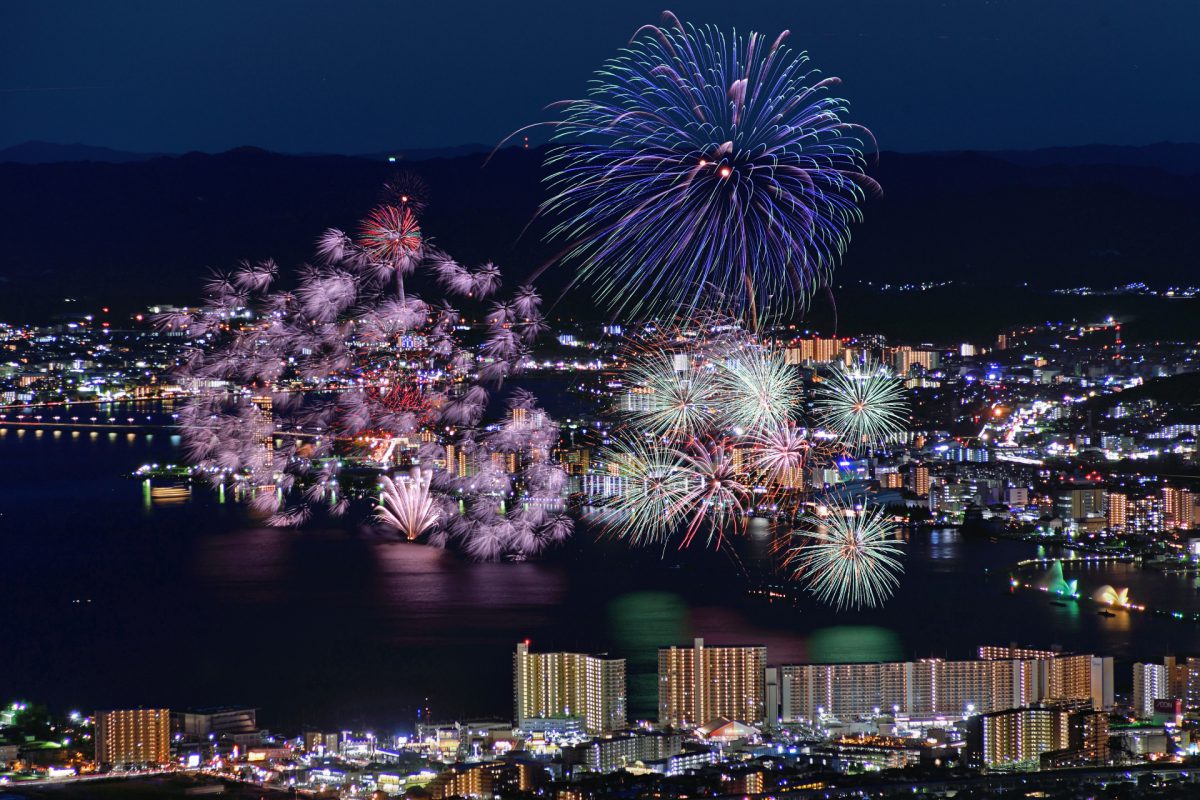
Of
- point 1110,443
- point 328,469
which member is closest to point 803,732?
point 328,469

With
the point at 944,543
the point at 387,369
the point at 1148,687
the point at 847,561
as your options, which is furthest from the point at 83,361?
the point at 1148,687

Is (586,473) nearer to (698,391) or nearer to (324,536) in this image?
(324,536)

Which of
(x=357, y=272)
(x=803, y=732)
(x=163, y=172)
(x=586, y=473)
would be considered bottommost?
(x=803, y=732)

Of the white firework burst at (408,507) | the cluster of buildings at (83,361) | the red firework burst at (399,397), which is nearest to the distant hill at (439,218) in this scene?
the cluster of buildings at (83,361)

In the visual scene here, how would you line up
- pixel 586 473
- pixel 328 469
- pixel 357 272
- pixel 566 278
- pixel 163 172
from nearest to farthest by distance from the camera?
pixel 357 272, pixel 586 473, pixel 328 469, pixel 566 278, pixel 163 172

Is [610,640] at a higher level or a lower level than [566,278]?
lower

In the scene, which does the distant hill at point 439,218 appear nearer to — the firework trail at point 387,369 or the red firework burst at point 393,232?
the firework trail at point 387,369

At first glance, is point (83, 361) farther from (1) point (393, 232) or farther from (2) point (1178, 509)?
(1) point (393, 232)
